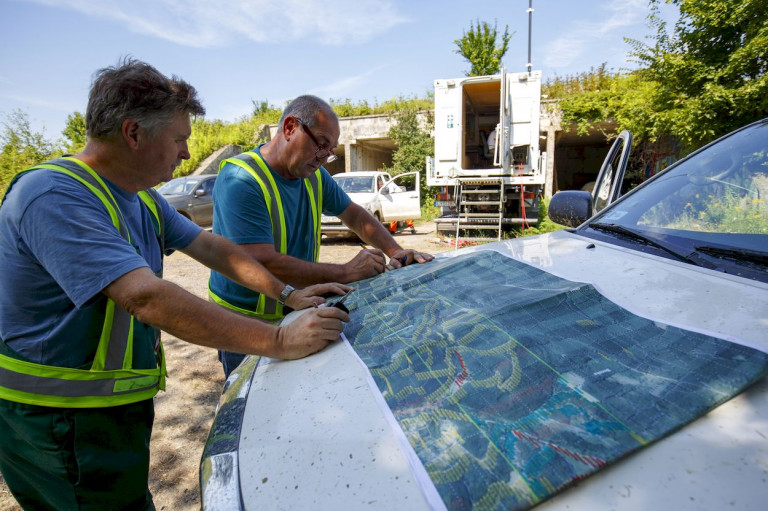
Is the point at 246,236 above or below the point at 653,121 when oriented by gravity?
below

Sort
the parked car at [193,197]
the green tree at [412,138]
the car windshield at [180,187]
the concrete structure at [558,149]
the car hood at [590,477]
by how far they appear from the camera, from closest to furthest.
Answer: the car hood at [590,477]
the parked car at [193,197]
the car windshield at [180,187]
the green tree at [412,138]
the concrete structure at [558,149]

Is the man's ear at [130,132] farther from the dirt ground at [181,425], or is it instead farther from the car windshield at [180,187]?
the car windshield at [180,187]

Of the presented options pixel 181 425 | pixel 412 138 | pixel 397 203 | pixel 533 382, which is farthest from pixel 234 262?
pixel 412 138

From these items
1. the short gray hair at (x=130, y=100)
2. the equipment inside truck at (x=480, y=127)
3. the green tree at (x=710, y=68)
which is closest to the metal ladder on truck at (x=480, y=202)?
the equipment inside truck at (x=480, y=127)

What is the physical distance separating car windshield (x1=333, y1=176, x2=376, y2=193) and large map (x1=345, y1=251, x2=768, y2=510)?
9.55m

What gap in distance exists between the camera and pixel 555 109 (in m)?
13.9

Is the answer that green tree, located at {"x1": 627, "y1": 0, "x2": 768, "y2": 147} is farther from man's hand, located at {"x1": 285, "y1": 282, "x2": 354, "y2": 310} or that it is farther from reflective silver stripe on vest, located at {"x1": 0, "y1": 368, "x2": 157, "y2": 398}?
reflective silver stripe on vest, located at {"x1": 0, "y1": 368, "x2": 157, "y2": 398}

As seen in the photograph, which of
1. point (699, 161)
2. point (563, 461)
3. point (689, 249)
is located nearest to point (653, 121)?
point (699, 161)

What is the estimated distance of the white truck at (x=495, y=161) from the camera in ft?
31.3

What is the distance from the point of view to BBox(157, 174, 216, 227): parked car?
1188 centimetres

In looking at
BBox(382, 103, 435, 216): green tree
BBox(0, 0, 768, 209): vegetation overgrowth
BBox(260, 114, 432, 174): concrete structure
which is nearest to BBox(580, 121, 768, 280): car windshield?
BBox(0, 0, 768, 209): vegetation overgrowth

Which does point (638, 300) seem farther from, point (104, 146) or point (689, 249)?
point (104, 146)

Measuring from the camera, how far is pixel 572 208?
7.73 feet

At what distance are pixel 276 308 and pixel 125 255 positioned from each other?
1.03 metres
